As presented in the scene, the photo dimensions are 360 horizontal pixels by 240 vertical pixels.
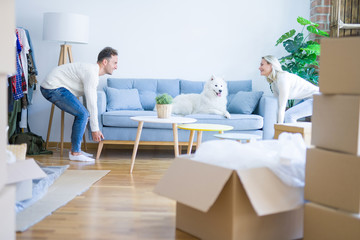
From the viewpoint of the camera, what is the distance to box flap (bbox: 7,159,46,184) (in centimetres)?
173

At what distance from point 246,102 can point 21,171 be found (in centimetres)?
316

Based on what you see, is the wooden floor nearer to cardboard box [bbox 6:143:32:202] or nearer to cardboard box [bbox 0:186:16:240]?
cardboard box [bbox 6:143:32:202]

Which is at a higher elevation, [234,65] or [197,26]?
[197,26]

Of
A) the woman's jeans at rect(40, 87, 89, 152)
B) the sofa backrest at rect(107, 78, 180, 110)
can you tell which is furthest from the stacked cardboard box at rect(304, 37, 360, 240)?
the sofa backrest at rect(107, 78, 180, 110)

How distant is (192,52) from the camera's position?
5.27 meters

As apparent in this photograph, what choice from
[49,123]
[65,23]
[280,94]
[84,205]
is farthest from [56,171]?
[280,94]

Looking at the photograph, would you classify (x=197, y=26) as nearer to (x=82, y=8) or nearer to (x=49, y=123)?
(x=82, y=8)

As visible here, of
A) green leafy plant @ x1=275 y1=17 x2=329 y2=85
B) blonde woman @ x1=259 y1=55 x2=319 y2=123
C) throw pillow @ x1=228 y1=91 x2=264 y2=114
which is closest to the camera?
blonde woman @ x1=259 y1=55 x2=319 y2=123

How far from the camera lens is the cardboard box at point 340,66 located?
170 centimetres

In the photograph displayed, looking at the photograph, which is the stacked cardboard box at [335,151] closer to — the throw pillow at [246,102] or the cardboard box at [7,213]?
the cardboard box at [7,213]

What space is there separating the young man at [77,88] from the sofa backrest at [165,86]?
771 mm

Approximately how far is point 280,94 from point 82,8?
2.57m

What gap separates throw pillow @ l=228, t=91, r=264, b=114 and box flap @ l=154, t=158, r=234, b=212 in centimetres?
272

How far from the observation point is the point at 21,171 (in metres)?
1.83
